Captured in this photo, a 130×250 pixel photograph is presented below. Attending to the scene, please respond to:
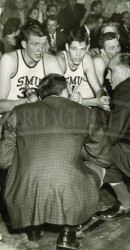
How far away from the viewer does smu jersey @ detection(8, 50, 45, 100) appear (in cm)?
493

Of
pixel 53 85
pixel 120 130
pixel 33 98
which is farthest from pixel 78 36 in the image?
pixel 53 85

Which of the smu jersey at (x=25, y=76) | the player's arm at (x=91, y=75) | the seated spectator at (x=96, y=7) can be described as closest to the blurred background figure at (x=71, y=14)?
the seated spectator at (x=96, y=7)

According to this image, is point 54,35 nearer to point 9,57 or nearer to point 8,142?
point 9,57

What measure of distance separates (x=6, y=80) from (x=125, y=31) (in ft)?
23.9

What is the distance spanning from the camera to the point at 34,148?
3.28m

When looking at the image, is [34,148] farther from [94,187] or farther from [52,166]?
[94,187]

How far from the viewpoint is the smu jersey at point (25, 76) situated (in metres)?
4.93

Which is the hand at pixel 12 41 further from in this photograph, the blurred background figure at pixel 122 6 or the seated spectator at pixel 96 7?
the blurred background figure at pixel 122 6

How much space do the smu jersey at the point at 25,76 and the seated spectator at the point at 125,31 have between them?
534 cm

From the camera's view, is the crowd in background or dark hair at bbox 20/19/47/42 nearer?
dark hair at bbox 20/19/47/42

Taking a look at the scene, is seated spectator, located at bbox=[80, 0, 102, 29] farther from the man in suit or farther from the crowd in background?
the man in suit

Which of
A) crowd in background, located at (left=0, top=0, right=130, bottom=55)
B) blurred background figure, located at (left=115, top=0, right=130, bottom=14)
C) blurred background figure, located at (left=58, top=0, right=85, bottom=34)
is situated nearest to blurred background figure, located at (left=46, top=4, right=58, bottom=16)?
crowd in background, located at (left=0, top=0, right=130, bottom=55)

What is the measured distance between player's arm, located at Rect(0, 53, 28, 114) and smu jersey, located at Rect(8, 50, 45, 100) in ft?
0.31

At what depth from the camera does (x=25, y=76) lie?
498 centimetres
